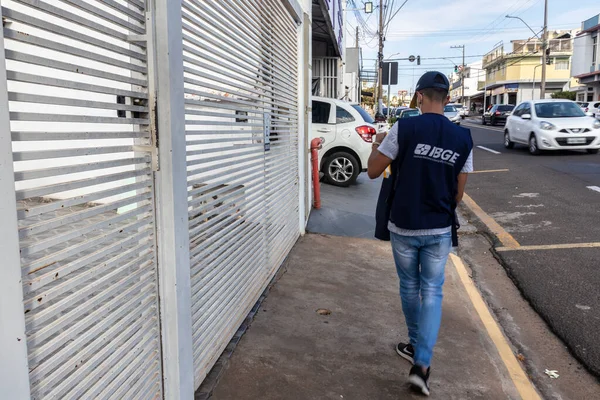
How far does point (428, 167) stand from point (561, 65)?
66.6m

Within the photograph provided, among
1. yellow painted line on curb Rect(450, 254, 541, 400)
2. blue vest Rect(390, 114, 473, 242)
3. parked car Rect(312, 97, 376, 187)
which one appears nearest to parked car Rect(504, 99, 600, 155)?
parked car Rect(312, 97, 376, 187)

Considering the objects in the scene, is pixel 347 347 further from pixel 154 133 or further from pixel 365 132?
pixel 365 132

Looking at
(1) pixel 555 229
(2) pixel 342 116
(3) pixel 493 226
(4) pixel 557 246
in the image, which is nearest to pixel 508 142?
(2) pixel 342 116

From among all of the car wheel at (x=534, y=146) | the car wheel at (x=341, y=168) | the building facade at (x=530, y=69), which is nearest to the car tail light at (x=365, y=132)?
the car wheel at (x=341, y=168)

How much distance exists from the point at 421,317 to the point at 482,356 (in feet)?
2.72

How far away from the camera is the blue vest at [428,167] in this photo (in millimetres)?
2957

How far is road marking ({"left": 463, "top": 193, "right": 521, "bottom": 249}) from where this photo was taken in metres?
6.60

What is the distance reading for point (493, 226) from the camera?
748cm

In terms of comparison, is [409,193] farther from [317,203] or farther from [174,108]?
[317,203]

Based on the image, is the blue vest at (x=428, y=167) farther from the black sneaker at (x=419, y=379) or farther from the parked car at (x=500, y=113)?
the parked car at (x=500, y=113)

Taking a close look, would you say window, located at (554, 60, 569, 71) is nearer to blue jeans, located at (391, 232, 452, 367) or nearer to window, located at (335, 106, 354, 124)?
window, located at (335, 106, 354, 124)

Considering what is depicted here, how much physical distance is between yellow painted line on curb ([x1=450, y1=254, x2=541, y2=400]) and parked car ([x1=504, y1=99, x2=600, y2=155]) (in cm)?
1031

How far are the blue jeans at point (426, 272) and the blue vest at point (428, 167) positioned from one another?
0.39 ft

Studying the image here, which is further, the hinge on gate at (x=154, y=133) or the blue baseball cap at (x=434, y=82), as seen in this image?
the blue baseball cap at (x=434, y=82)
